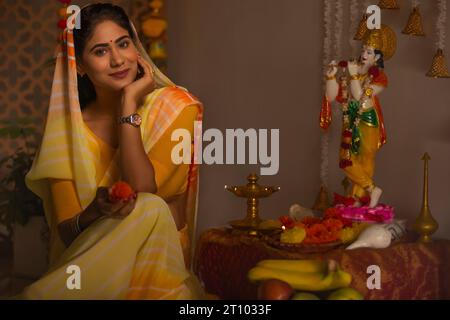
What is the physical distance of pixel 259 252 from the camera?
255 centimetres

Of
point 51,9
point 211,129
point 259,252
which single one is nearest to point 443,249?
point 259,252

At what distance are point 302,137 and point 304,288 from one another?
1045 millimetres

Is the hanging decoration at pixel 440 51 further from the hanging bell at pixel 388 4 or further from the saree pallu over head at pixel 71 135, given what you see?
the saree pallu over head at pixel 71 135

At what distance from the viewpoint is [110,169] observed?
2227 mm

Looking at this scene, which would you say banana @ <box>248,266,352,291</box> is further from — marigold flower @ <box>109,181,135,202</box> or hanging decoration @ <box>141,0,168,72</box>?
hanging decoration @ <box>141,0,168,72</box>

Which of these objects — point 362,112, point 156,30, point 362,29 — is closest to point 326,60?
point 362,29

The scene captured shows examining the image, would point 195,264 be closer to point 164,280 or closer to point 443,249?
point 164,280

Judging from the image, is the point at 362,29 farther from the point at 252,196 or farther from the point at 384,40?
the point at 252,196

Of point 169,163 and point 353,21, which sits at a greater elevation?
point 353,21

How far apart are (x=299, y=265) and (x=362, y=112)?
598 mm

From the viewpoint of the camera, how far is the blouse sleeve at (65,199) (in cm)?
221

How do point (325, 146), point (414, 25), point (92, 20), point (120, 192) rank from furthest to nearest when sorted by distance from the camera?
point (325, 146), point (414, 25), point (92, 20), point (120, 192)

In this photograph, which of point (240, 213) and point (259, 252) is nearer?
point (259, 252)

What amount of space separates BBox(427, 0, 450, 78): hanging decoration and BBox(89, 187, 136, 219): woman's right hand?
1.15m
